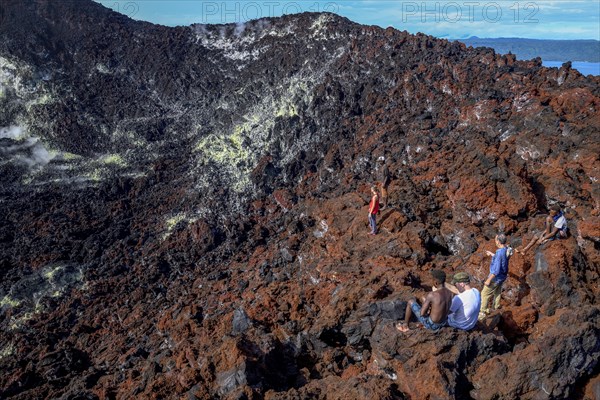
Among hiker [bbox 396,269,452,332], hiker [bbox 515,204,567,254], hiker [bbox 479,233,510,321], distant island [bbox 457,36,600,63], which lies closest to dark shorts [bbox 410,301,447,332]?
hiker [bbox 396,269,452,332]

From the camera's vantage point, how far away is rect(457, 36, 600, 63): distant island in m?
59.7

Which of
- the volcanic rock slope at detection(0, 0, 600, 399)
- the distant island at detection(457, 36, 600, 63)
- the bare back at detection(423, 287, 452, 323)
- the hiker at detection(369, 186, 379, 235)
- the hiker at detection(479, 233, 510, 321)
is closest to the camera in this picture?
the bare back at detection(423, 287, 452, 323)

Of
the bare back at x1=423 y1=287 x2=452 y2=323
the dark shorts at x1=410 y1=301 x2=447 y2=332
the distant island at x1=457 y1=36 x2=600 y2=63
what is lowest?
the dark shorts at x1=410 y1=301 x2=447 y2=332

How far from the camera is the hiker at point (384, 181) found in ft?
37.0

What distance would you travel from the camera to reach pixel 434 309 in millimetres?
5891

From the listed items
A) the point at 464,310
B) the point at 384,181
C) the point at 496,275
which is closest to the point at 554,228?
the point at 496,275

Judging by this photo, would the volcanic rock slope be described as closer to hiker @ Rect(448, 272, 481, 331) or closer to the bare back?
hiker @ Rect(448, 272, 481, 331)

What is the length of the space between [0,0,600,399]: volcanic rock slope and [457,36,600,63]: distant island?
1878 inches

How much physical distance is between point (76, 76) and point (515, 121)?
21.3 m

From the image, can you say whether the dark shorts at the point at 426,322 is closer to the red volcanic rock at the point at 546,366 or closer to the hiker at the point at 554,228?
the red volcanic rock at the point at 546,366

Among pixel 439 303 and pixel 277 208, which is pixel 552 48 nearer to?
pixel 277 208

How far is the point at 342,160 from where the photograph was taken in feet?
53.0

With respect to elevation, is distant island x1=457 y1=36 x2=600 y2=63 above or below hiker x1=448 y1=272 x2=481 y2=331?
above

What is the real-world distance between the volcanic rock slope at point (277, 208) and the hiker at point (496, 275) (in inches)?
12.1
